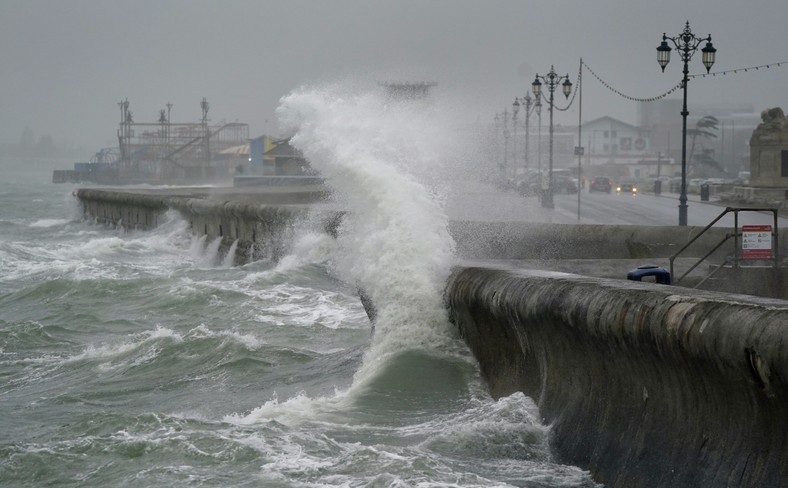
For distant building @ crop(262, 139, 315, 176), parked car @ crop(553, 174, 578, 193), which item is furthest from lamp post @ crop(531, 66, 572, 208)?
distant building @ crop(262, 139, 315, 176)

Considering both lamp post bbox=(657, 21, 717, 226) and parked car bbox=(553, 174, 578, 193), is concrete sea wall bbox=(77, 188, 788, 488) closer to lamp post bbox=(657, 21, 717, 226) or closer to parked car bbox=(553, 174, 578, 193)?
lamp post bbox=(657, 21, 717, 226)

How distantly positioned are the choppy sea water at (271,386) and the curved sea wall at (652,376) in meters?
0.30

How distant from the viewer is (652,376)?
680 cm

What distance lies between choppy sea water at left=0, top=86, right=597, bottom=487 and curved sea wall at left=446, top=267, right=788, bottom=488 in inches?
12.0

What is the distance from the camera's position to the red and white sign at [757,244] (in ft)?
39.5

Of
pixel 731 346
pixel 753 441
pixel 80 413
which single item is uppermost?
pixel 731 346

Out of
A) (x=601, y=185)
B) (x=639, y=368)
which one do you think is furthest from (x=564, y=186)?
(x=639, y=368)

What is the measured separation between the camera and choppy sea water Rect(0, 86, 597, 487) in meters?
7.41

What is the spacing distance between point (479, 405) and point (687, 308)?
2.82 meters

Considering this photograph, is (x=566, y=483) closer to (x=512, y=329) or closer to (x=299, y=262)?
(x=512, y=329)

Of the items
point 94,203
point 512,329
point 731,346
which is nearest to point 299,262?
point 512,329

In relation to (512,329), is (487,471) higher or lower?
lower

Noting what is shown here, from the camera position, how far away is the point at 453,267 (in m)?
11.2

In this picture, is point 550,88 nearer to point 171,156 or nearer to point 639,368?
point 639,368
